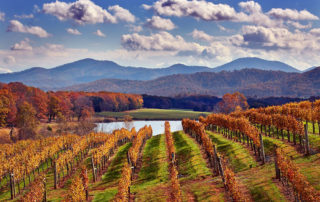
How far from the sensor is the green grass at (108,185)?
2956 cm

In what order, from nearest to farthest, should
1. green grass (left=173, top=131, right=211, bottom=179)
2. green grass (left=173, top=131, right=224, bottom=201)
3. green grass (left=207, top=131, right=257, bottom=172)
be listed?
green grass (left=173, top=131, right=224, bottom=201) < green grass (left=207, top=131, right=257, bottom=172) < green grass (left=173, top=131, right=211, bottom=179)

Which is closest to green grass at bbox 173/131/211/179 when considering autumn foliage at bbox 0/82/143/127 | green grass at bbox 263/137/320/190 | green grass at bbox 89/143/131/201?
green grass at bbox 89/143/131/201

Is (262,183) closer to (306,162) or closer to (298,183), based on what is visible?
(298,183)

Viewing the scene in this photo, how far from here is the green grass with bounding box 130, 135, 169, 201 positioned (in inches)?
1089

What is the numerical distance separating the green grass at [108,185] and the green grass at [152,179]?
2.31 m

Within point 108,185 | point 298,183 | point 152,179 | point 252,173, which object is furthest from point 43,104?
point 298,183

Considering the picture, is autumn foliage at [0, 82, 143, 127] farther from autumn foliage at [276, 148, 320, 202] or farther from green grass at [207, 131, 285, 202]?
autumn foliage at [276, 148, 320, 202]

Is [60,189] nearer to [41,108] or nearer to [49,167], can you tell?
[49,167]

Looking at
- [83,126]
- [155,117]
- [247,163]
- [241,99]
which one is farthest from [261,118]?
[155,117]

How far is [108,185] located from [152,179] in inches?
203

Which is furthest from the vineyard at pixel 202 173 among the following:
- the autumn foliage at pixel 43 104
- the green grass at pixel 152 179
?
the autumn foliage at pixel 43 104

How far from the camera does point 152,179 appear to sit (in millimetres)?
34031

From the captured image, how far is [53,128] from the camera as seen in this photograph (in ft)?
356

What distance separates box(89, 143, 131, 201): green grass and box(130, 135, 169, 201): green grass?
7.57 ft
